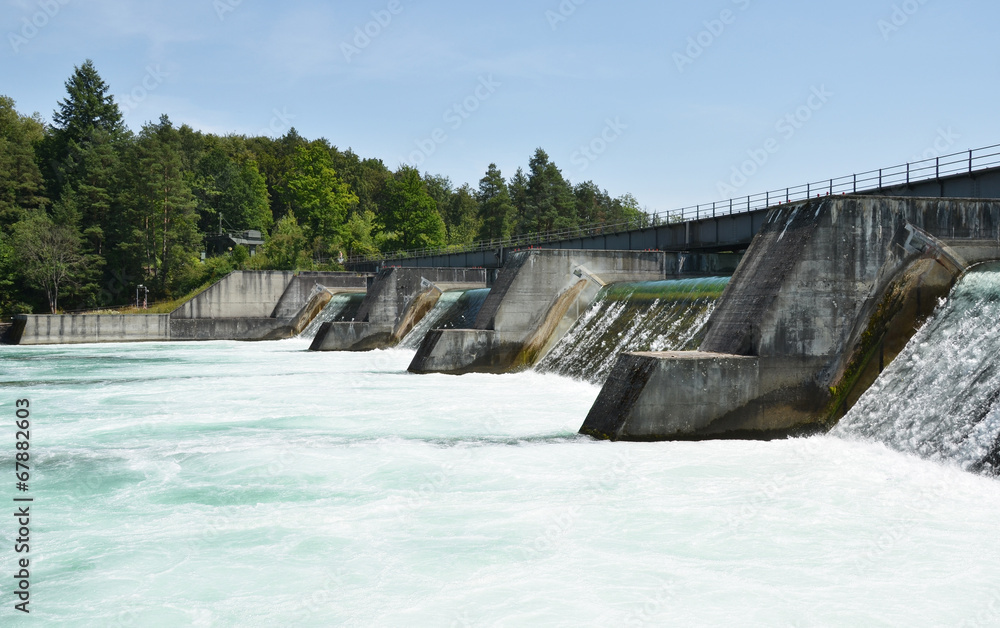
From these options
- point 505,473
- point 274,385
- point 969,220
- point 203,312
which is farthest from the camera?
point 203,312

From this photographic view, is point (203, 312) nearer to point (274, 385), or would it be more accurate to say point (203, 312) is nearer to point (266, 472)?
point (274, 385)

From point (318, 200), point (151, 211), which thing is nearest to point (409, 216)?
point (318, 200)

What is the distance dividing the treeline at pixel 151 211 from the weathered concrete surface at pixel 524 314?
2660cm

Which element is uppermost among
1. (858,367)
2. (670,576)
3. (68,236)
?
(68,236)

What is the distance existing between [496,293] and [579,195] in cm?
7439

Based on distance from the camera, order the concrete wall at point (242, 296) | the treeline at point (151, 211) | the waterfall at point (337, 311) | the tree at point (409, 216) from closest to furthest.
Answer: the waterfall at point (337, 311) → the concrete wall at point (242, 296) → the treeline at point (151, 211) → the tree at point (409, 216)

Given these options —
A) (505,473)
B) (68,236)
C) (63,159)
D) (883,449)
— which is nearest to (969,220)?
(883,449)

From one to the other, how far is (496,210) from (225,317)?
4228cm

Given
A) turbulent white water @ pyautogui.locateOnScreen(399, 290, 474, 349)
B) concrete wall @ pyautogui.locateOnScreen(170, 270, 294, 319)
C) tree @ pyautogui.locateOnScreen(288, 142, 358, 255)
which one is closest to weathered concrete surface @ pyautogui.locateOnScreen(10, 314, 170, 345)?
concrete wall @ pyautogui.locateOnScreen(170, 270, 294, 319)

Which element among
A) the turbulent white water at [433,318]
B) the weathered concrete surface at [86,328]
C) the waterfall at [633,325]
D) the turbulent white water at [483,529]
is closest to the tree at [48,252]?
the weathered concrete surface at [86,328]

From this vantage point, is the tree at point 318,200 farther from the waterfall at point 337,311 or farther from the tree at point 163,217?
the waterfall at point 337,311

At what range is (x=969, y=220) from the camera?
46.4 ft

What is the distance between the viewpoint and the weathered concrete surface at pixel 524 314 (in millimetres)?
23812

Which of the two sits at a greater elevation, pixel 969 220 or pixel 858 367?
pixel 969 220
